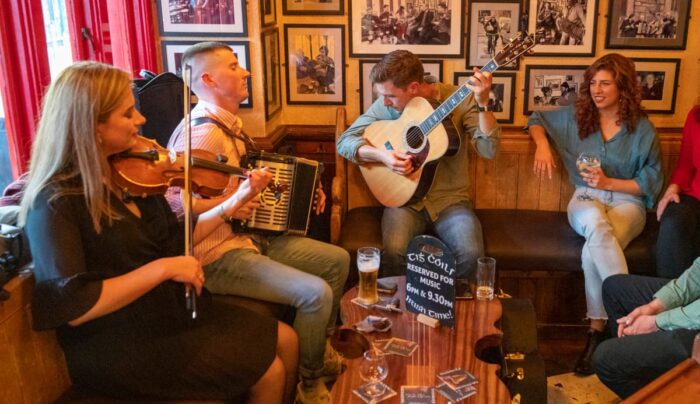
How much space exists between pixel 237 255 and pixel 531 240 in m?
1.41

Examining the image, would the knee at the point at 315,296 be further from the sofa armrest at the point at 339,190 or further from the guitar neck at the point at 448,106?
the guitar neck at the point at 448,106

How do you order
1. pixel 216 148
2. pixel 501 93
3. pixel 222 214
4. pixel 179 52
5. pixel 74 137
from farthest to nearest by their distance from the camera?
pixel 501 93 < pixel 179 52 < pixel 216 148 < pixel 222 214 < pixel 74 137

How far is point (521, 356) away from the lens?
2.29 m

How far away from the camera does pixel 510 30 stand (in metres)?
3.62

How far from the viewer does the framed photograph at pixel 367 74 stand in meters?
3.68

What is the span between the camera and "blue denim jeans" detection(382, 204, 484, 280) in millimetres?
2975

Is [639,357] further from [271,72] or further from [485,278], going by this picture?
[271,72]

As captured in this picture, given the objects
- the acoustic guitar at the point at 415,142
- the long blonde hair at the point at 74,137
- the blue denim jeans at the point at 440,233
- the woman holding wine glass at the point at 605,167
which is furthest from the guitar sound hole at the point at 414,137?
the long blonde hair at the point at 74,137

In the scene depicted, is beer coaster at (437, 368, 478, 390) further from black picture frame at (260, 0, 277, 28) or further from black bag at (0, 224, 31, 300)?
black picture frame at (260, 0, 277, 28)

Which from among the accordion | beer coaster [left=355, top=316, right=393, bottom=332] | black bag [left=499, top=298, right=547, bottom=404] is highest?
the accordion

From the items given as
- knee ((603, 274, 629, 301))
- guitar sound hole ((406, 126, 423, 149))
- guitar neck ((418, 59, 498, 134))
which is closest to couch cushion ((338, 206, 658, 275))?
knee ((603, 274, 629, 301))

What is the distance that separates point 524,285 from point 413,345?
1.26 meters

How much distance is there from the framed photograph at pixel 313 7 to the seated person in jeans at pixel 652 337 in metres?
2.14

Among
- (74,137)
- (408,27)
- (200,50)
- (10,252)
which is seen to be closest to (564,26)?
(408,27)
